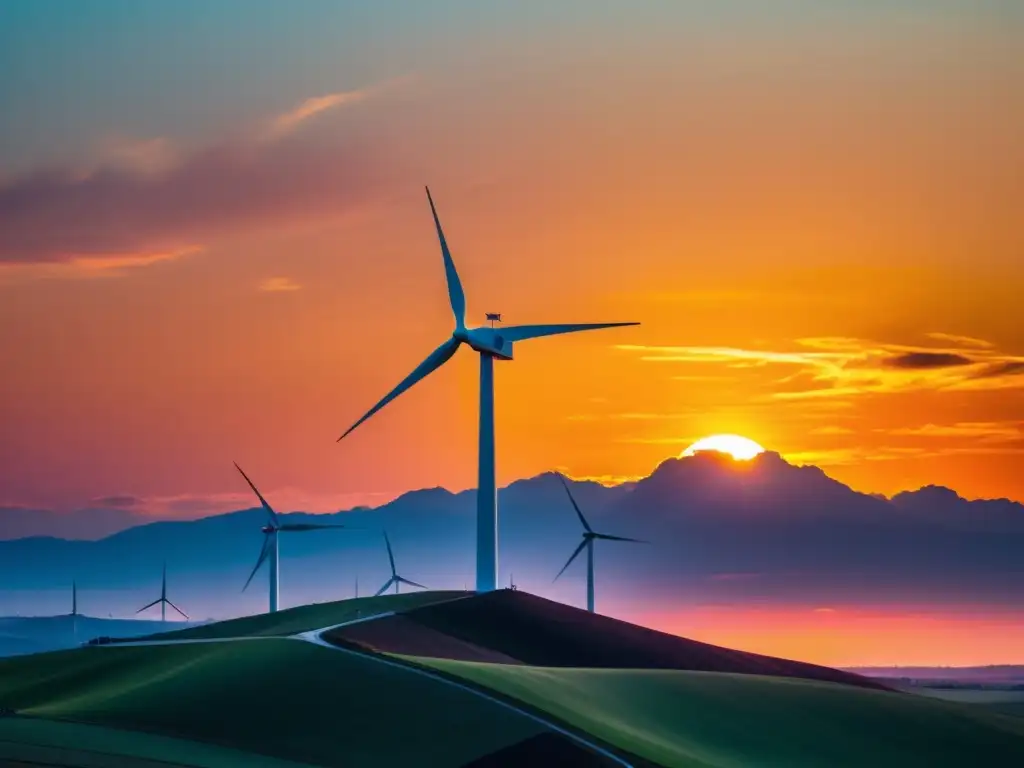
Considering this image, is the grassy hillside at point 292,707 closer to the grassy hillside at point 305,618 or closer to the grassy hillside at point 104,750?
the grassy hillside at point 104,750

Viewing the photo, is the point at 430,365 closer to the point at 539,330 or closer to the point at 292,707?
the point at 539,330

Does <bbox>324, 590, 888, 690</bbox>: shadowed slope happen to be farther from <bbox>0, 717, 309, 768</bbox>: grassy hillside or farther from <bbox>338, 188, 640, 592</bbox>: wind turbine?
<bbox>0, 717, 309, 768</bbox>: grassy hillside

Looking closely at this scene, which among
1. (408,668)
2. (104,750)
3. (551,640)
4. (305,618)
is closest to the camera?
(104,750)

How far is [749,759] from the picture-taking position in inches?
5113

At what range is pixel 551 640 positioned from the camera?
172m

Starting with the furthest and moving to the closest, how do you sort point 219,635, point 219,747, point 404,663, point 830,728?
1. point 219,635
2. point 830,728
3. point 404,663
4. point 219,747

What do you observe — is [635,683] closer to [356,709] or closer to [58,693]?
[356,709]

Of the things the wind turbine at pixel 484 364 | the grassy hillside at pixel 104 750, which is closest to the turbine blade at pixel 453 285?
the wind turbine at pixel 484 364

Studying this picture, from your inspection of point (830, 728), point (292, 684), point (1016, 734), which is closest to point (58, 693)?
point (292, 684)

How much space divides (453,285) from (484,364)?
7778mm

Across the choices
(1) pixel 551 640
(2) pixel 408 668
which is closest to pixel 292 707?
(2) pixel 408 668

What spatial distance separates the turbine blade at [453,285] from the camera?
169 metres

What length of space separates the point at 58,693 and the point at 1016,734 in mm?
74041

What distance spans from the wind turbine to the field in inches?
329
